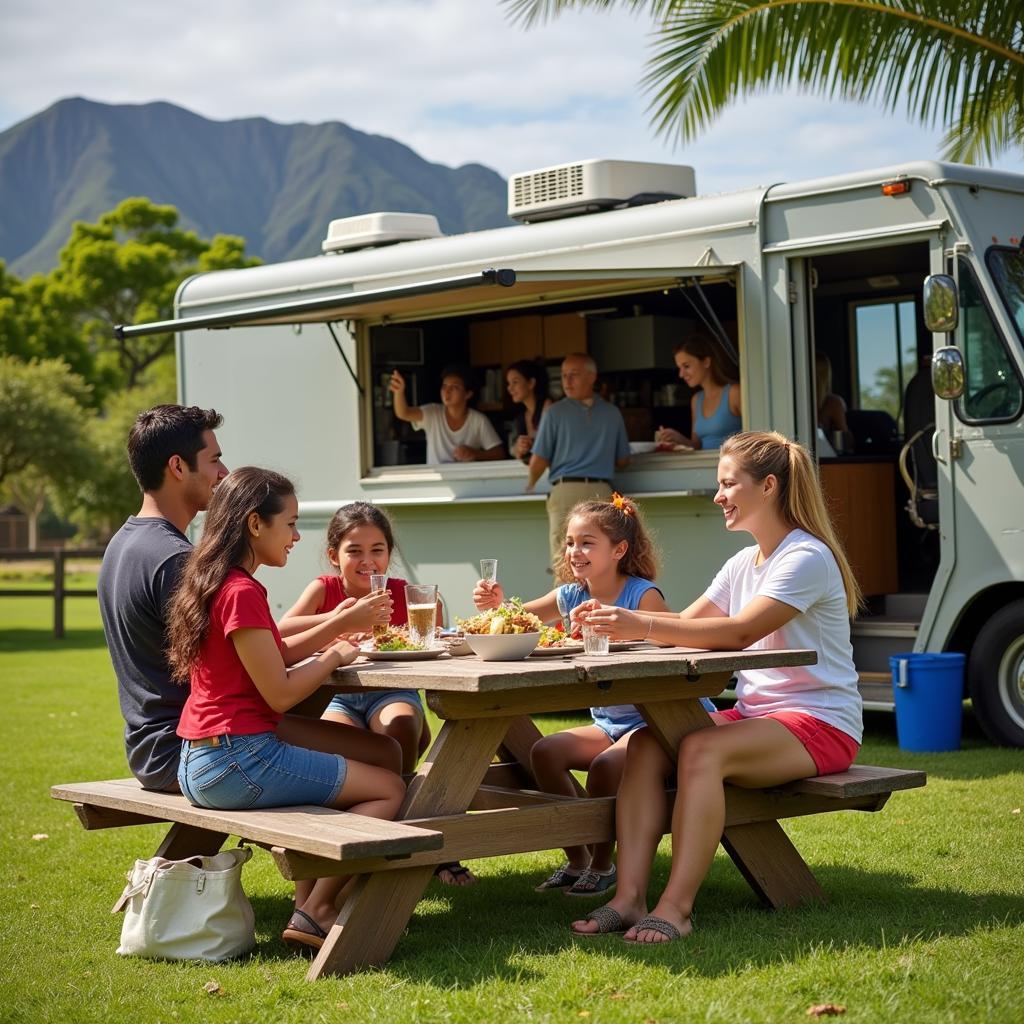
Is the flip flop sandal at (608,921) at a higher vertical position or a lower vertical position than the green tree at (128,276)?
lower

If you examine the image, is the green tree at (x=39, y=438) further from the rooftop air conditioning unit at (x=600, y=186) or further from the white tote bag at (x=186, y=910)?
the white tote bag at (x=186, y=910)

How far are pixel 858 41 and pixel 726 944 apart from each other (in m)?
6.64

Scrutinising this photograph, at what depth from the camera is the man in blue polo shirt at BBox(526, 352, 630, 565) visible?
8961 millimetres

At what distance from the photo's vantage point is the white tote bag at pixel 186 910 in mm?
4551

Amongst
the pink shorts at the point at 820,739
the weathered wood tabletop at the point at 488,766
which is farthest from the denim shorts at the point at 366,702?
the pink shorts at the point at 820,739

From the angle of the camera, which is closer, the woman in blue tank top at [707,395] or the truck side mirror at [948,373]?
the truck side mirror at [948,373]

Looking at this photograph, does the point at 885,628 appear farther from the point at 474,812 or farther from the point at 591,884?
the point at 474,812

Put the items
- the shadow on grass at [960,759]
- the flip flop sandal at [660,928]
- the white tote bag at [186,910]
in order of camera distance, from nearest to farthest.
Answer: the flip flop sandal at [660,928] → the white tote bag at [186,910] → the shadow on grass at [960,759]

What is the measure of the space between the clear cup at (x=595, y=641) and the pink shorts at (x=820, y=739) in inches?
21.7

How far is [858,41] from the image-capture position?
31.2 feet

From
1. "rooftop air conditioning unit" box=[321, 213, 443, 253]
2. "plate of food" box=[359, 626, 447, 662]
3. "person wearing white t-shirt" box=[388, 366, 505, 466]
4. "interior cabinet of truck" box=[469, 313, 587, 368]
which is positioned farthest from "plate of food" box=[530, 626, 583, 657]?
"interior cabinet of truck" box=[469, 313, 587, 368]

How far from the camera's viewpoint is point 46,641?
18.4m

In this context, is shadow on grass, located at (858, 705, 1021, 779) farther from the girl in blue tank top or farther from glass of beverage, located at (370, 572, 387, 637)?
glass of beverage, located at (370, 572, 387, 637)

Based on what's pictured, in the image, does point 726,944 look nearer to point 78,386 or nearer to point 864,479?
point 864,479
